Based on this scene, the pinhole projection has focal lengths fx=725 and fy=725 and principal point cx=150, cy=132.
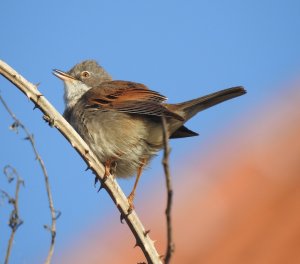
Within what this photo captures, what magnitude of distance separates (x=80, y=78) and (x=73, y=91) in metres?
0.43

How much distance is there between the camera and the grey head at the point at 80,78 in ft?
26.3

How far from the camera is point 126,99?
287 inches

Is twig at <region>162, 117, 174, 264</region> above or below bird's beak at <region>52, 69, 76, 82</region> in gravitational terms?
below

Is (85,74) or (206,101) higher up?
(85,74)

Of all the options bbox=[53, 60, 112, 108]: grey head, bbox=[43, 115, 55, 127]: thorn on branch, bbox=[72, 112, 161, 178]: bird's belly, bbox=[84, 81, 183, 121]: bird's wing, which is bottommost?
bbox=[72, 112, 161, 178]: bird's belly

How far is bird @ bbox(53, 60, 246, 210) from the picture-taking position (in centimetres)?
699

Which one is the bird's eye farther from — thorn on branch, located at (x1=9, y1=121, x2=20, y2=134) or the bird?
thorn on branch, located at (x1=9, y1=121, x2=20, y2=134)

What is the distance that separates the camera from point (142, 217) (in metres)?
14.5

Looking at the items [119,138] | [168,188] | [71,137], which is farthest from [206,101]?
[168,188]

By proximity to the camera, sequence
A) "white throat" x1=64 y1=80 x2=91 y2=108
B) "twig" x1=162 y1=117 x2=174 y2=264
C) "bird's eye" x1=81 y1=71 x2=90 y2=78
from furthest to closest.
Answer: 1. "bird's eye" x1=81 y1=71 x2=90 y2=78
2. "white throat" x1=64 y1=80 x2=91 y2=108
3. "twig" x1=162 y1=117 x2=174 y2=264

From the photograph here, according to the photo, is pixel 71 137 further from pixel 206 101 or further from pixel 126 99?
pixel 126 99

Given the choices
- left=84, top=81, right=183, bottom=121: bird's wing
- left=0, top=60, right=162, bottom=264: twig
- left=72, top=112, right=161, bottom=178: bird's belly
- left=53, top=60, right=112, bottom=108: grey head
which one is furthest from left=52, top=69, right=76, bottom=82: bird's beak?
left=0, top=60, right=162, bottom=264: twig

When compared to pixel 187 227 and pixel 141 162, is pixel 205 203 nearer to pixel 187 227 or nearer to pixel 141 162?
pixel 187 227

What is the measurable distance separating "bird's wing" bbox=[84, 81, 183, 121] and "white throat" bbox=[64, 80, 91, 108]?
268 mm
